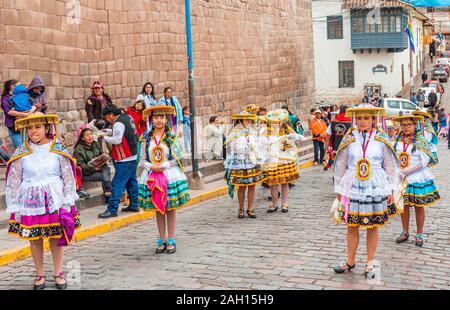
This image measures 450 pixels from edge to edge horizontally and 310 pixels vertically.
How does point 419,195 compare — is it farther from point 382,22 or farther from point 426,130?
point 382,22

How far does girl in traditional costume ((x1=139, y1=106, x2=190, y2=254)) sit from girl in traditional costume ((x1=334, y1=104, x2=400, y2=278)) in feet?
6.90

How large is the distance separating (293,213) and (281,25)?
57.7 ft

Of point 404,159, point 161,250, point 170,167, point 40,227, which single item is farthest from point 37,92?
point 404,159

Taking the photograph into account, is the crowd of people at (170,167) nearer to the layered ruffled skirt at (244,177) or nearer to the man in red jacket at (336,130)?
the layered ruffled skirt at (244,177)

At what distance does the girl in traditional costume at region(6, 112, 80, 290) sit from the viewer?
22.9ft

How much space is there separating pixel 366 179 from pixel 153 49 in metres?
11.8

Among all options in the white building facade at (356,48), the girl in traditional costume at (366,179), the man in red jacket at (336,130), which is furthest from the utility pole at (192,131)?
the white building facade at (356,48)

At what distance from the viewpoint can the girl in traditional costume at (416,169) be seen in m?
8.76

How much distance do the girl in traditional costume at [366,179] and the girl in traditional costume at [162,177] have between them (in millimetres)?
2102

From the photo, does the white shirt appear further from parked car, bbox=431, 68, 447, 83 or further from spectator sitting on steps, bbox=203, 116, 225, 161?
parked car, bbox=431, 68, 447, 83

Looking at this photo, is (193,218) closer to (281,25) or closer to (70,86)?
(70,86)

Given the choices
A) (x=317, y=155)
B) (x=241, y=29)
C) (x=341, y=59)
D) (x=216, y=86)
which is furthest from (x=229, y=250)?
(x=341, y=59)
